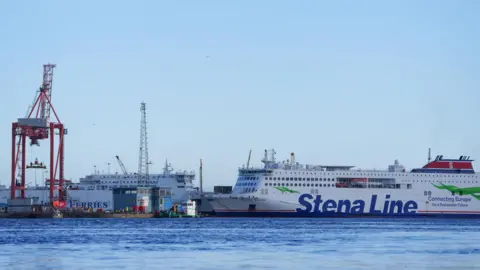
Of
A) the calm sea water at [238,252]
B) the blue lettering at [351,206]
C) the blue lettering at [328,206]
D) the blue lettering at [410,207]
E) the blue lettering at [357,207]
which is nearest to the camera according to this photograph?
the calm sea water at [238,252]

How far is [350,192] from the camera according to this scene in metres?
128

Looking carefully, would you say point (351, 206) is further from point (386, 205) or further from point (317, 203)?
point (386, 205)

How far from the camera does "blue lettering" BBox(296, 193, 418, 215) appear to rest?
125875 millimetres

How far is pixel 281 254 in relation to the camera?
50.3m

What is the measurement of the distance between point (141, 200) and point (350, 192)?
27260 millimetres

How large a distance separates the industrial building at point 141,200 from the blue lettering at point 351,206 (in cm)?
2125

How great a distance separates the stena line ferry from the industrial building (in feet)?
33.6

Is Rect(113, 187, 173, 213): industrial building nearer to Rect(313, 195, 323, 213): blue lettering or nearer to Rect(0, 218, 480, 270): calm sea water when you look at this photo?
Rect(313, 195, 323, 213): blue lettering

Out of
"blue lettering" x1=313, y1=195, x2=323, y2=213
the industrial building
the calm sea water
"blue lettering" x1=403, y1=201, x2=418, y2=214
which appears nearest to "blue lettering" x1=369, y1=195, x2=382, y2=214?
"blue lettering" x1=403, y1=201, x2=418, y2=214

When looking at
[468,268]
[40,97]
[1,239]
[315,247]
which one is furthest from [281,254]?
[40,97]

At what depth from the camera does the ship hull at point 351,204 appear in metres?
125

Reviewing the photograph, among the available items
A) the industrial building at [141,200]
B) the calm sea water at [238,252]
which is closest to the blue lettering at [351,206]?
the industrial building at [141,200]

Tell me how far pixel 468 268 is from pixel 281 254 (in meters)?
11.2

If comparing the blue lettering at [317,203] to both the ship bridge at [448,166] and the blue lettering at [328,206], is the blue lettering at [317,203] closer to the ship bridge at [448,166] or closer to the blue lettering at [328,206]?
the blue lettering at [328,206]
